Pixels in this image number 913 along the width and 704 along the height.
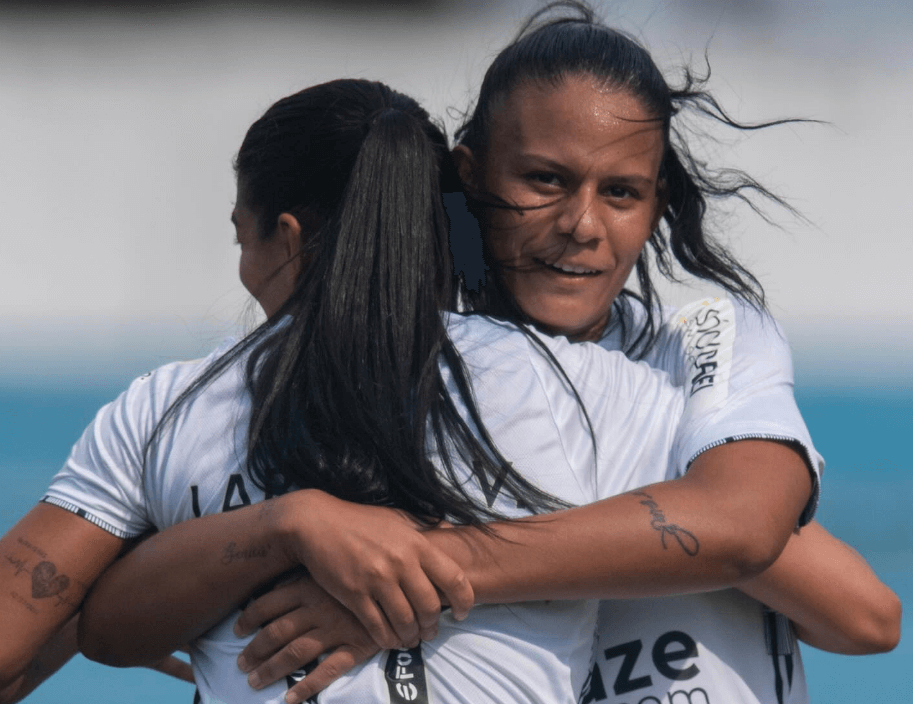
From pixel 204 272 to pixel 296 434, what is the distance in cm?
489

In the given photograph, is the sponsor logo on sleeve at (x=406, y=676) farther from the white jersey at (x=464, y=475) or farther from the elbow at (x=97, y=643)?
the elbow at (x=97, y=643)

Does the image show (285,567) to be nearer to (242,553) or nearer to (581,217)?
(242,553)

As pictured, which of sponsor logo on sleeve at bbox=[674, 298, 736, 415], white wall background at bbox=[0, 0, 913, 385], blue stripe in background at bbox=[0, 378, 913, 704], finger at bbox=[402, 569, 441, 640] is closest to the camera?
finger at bbox=[402, 569, 441, 640]

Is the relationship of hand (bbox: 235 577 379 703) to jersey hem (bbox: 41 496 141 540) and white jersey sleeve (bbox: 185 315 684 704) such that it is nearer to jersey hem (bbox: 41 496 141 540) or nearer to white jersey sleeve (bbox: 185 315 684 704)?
white jersey sleeve (bbox: 185 315 684 704)

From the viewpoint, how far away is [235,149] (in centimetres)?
604

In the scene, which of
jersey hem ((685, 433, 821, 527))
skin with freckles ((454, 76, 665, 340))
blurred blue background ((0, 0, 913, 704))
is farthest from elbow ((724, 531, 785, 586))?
blurred blue background ((0, 0, 913, 704))

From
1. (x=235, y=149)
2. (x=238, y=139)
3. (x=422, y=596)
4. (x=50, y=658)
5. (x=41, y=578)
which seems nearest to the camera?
(x=422, y=596)

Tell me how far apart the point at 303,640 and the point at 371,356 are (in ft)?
0.88

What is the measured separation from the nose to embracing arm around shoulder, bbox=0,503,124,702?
0.67 m

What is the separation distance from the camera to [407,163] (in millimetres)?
1218

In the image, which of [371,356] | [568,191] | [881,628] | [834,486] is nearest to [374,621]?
[371,356]

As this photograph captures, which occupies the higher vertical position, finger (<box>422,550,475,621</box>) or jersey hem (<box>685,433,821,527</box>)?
jersey hem (<box>685,433,821,527</box>)

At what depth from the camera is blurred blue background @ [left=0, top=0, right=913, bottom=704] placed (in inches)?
222

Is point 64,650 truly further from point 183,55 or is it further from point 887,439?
point 183,55
